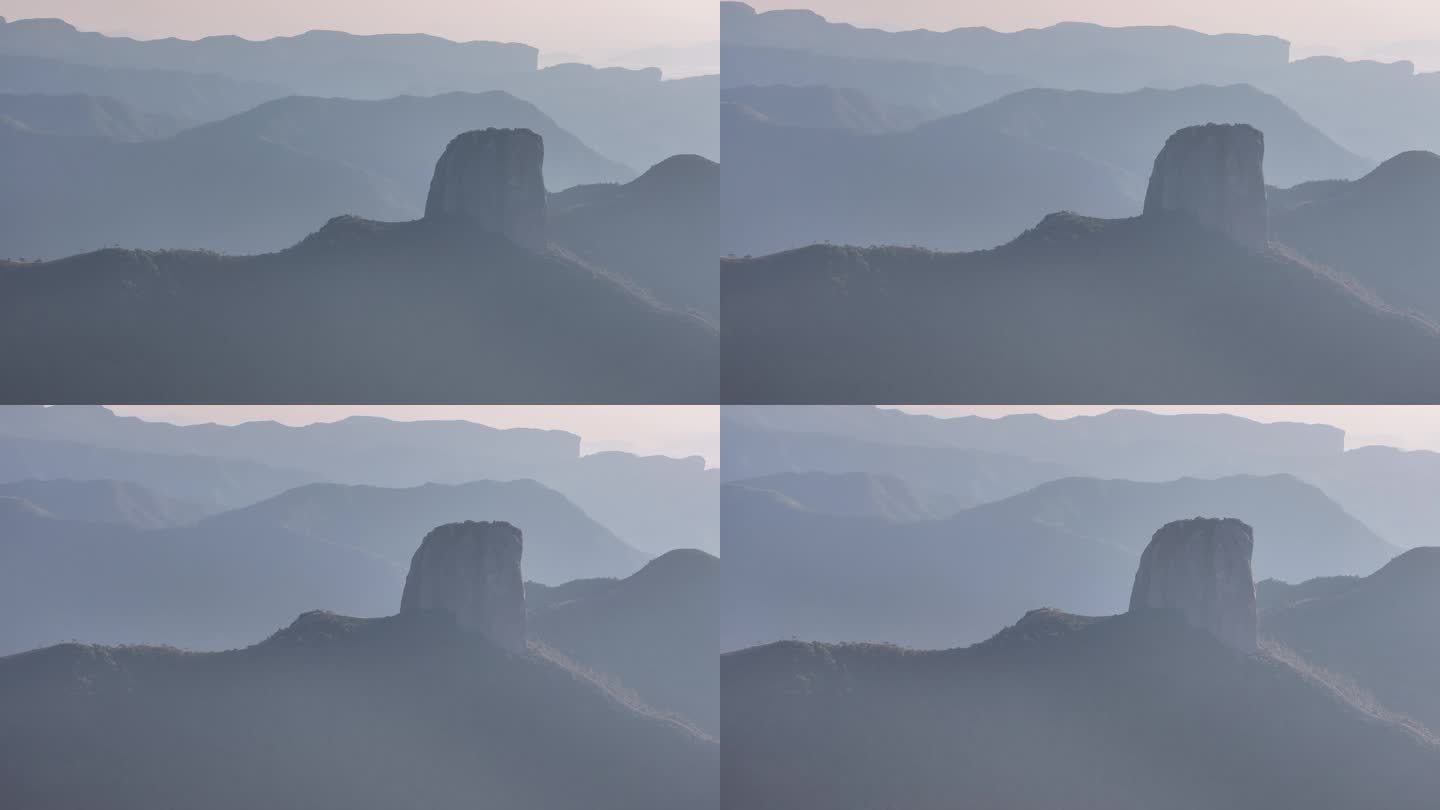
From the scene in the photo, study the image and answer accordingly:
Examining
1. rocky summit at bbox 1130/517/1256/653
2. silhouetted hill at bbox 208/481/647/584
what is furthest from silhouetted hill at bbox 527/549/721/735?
silhouetted hill at bbox 208/481/647/584

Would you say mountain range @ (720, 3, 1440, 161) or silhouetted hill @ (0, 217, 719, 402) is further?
mountain range @ (720, 3, 1440, 161)

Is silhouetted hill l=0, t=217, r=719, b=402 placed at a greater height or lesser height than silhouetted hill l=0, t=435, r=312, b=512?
greater

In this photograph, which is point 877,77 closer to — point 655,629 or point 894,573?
point 655,629


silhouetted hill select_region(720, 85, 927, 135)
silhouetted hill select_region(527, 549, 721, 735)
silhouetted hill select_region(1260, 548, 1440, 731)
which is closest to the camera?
silhouetted hill select_region(720, 85, 927, 135)

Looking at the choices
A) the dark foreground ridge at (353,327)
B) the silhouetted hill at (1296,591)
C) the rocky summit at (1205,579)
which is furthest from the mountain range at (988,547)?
the silhouetted hill at (1296,591)

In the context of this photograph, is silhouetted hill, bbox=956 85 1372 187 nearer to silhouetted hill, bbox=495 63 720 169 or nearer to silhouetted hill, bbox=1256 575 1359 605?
silhouetted hill, bbox=495 63 720 169

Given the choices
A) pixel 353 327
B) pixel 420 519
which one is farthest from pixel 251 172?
pixel 353 327

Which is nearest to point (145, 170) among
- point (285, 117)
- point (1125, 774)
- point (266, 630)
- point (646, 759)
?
point (285, 117)
